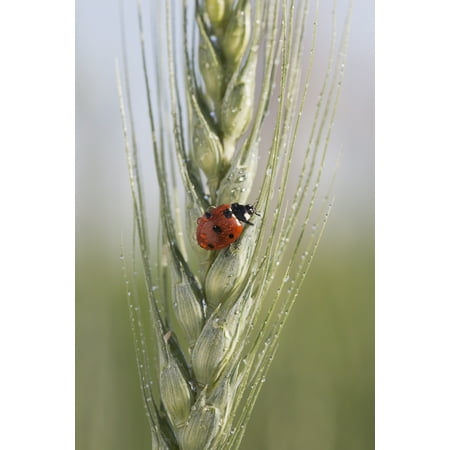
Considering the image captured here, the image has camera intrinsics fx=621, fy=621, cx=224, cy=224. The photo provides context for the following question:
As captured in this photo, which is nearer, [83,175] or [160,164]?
[160,164]

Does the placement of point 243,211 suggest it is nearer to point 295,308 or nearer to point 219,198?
point 219,198

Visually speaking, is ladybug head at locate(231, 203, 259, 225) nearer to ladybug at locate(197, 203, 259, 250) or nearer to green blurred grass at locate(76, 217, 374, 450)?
ladybug at locate(197, 203, 259, 250)

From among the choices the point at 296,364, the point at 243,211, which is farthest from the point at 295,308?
the point at 243,211

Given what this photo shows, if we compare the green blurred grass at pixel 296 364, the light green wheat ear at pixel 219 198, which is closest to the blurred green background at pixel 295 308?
the green blurred grass at pixel 296 364

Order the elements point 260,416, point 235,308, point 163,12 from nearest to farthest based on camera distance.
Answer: point 235,308, point 163,12, point 260,416

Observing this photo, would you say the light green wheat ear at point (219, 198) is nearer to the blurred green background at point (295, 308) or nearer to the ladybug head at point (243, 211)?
the ladybug head at point (243, 211)
